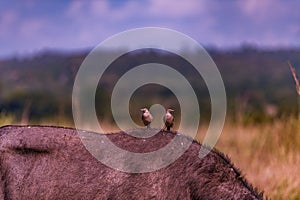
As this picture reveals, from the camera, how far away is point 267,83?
10019cm

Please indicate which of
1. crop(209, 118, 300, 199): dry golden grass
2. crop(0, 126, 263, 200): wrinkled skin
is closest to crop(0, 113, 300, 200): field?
crop(209, 118, 300, 199): dry golden grass

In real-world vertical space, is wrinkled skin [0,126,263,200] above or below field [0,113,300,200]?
above

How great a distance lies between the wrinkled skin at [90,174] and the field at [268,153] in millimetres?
1975

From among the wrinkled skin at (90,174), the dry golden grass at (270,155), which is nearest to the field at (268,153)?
the dry golden grass at (270,155)

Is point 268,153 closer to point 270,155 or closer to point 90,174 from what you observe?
point 270,155

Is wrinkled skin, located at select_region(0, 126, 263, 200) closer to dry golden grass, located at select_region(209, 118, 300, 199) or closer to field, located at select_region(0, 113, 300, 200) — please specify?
field, located at select_region(0, 113, 300, 200)

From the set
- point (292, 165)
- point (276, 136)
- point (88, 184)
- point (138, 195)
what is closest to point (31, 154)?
point (88, 184)

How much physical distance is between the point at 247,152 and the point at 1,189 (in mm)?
9232

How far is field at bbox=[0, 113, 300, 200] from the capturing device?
10.4m

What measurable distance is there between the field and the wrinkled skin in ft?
6.48

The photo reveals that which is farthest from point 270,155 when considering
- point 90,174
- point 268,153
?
point 90,174

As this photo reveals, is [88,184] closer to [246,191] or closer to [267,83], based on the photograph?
[246,191]

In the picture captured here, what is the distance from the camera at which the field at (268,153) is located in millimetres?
10408

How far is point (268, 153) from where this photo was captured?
13844 mm
